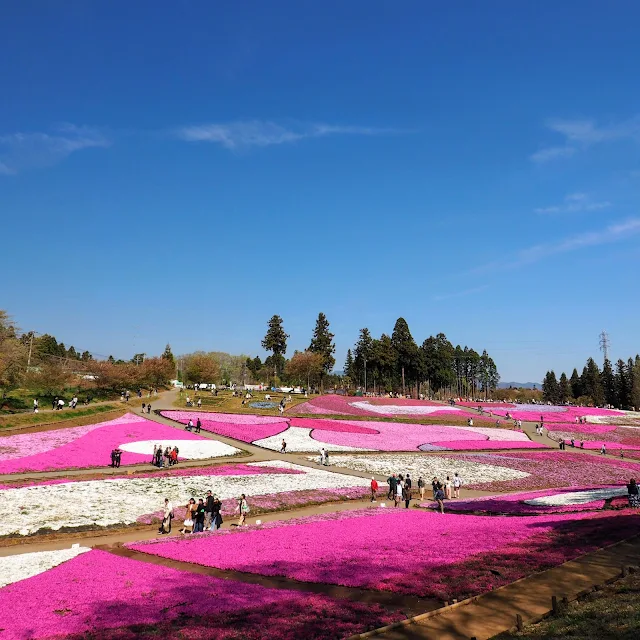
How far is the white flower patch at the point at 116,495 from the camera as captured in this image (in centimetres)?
2600

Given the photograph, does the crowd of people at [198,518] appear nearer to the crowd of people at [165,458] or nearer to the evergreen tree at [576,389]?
the crowd of people at [165,458]

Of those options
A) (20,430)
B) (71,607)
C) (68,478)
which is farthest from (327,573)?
(20,430)

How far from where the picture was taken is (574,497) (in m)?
33.8

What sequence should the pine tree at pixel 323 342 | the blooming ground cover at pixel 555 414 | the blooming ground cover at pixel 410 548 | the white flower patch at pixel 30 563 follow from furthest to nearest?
the pine tree at pixel 323 342 → the blooming ground cover at pixel 555 414 → the white flower patch at pixel 30 563 → the blooming ground cover at pixel 410 548

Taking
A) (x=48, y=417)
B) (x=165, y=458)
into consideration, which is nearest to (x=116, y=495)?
(x=165, y=458)

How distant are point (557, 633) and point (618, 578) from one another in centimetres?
509

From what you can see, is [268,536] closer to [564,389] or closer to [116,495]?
[116,495]

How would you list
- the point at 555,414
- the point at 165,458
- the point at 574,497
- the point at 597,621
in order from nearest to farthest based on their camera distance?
the point at 597,621
the point at 574,497
the point at 165,458
the point at 555,414

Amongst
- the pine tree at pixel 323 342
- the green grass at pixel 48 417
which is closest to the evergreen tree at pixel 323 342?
the pine tree at pixel 323 342

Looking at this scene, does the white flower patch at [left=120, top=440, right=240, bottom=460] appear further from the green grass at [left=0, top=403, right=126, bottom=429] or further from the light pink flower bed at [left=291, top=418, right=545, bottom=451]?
the light pink flower bed at [left=291, top=418, right=545, bottom=451]

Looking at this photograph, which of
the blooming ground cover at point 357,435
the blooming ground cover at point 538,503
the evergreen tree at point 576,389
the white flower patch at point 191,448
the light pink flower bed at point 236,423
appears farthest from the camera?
the evergreen tree at point 576,389

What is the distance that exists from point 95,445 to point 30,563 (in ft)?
88.7

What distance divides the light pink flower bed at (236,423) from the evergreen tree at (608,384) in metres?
142

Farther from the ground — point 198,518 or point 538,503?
point 198,518
